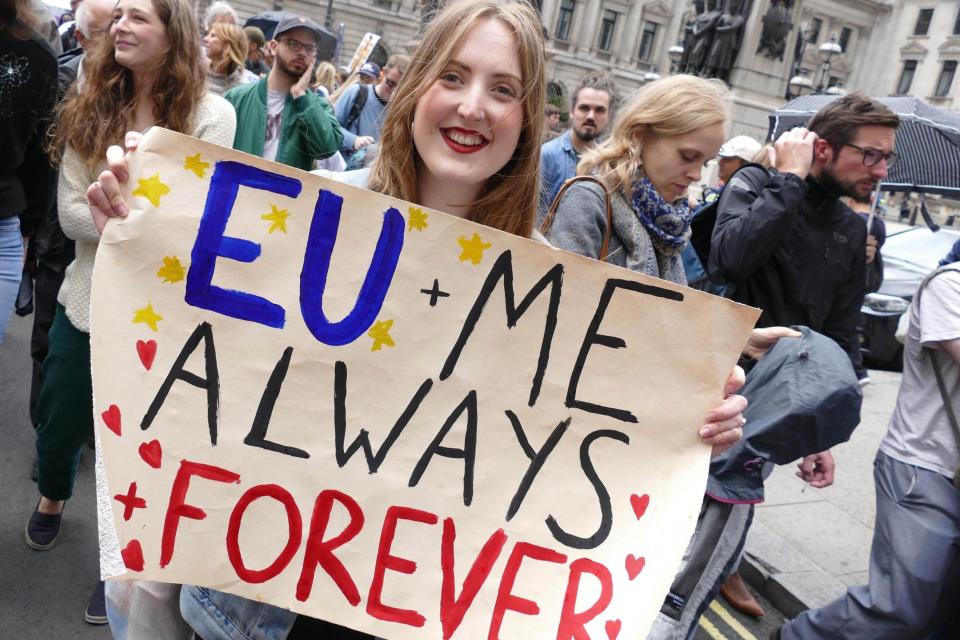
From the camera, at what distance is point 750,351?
202 cm

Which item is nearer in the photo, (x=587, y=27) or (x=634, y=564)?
(x=634, y=564)

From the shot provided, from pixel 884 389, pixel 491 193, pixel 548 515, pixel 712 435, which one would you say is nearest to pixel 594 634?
pixel 548 515

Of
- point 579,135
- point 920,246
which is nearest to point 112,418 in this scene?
point 579,135

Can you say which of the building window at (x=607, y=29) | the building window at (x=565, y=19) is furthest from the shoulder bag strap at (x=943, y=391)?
the building window at (x=607, y=29)

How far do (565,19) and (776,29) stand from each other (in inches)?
1009

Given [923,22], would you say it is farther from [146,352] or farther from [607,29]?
[146,352]

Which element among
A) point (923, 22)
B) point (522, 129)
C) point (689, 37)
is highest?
point (923, 22)

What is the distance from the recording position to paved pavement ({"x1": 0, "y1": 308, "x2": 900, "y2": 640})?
2703 mm

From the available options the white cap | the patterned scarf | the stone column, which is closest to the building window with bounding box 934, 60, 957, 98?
the stone column

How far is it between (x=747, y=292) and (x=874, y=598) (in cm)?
113

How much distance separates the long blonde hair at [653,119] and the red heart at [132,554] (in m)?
1.52

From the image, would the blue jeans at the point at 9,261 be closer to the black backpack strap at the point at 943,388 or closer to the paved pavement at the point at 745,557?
the paved pavement at the point at 745,557

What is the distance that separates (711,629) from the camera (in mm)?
3418

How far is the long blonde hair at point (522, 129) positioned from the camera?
1552mm
